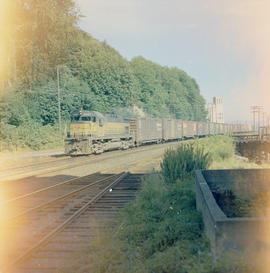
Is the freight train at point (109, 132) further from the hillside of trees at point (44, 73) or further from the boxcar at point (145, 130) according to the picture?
the hillside of trees at point (44, 73)

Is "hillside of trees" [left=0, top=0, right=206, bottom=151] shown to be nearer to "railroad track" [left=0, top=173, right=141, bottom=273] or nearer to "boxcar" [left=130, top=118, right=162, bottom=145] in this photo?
"boxcar" [left=130, top=118, right=162, bottom=145]

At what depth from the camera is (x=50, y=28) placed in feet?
121

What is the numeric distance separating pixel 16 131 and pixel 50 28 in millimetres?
13910

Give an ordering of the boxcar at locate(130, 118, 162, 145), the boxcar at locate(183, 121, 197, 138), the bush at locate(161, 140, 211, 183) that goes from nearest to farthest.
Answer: the bush at locate(161, 140, 211, 183) < the boxcar at locate(130, 118, 162, 145) < the boxcar at locate(183, 121, 197, 138)

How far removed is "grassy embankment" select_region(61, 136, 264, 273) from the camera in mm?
3930

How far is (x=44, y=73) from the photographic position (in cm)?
3703

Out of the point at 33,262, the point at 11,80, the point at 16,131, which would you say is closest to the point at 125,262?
the point at 33,262

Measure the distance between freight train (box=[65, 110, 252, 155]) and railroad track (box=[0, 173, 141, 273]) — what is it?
39.6 feet

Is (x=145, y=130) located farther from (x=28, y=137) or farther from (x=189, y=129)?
(x=189, y=129)

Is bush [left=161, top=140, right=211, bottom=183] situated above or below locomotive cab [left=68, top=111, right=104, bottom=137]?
below

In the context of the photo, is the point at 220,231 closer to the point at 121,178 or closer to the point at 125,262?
the point at 125,262

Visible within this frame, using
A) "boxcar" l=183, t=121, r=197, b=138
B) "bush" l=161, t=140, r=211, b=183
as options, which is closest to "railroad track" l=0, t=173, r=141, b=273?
"bush" l=161, t=140, r=211, b=183

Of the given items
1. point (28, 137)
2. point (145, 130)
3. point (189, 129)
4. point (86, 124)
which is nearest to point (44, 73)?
point (28, 137)

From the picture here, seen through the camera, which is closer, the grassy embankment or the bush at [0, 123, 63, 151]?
the grassy embankment
